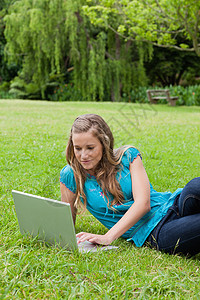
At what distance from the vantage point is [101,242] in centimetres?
214

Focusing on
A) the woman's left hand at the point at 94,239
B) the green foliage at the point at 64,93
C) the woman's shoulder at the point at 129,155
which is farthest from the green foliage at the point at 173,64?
the woman's left hand at the point at 94,239

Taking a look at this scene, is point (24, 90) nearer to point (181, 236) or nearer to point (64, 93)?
point (64, 93)

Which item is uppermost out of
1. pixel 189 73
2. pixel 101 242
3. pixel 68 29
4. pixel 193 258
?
pixel 68 29

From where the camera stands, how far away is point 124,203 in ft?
7.59

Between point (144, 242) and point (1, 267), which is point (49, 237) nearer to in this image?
point (1, 267)

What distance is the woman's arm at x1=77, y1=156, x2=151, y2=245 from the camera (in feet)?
7.03

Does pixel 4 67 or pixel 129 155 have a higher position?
pixel 4 67

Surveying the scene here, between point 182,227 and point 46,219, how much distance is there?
30.7 inches

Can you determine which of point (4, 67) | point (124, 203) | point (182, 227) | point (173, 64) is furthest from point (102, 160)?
point (4, 67)

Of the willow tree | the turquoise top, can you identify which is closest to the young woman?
the turquoise top

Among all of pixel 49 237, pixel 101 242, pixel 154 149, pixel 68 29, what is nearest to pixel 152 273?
pixel 101 242

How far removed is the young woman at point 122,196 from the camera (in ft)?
7.02

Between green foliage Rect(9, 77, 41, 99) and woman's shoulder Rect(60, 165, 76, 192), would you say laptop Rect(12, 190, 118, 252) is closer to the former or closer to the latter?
woman's shoulder Rect(60, 165, 76, 192)

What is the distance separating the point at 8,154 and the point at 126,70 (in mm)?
13415
